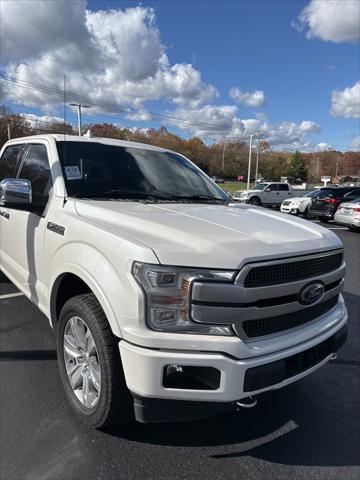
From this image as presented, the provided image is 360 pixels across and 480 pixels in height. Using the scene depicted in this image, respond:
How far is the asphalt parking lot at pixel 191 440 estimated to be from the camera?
2.31 metres

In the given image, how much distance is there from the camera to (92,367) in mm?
2527

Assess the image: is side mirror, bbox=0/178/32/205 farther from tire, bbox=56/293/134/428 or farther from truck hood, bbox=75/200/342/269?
tire, bbox=56/293/134/428

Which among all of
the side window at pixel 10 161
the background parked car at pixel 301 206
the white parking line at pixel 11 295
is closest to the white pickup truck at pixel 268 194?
the background parked car at pixel 301 206

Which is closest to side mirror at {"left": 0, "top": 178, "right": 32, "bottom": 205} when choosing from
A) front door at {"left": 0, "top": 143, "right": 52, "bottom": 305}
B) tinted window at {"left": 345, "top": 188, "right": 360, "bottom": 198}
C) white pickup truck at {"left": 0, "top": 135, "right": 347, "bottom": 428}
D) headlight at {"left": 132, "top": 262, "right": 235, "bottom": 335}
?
white pickup truck at {"left": 0, "top": 135, "right": 347, "bottom": 428}

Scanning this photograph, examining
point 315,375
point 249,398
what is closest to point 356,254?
point 315,375

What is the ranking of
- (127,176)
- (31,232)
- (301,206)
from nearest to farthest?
(31,232) → (127,176) → (301,206)

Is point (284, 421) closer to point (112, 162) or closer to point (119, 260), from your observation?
point (119, 260)

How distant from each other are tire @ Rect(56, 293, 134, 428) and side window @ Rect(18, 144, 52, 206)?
3.93 ft

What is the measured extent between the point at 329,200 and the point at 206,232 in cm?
1553

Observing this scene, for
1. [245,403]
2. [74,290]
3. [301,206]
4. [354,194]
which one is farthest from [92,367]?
[301,206]

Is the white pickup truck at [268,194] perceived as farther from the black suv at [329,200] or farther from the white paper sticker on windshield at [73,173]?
the white paper sticker on windshield at [73,173]

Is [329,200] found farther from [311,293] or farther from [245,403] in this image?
[245,403]

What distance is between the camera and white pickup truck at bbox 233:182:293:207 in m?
25.3

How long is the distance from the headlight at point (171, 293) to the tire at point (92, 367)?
0.41 metres
